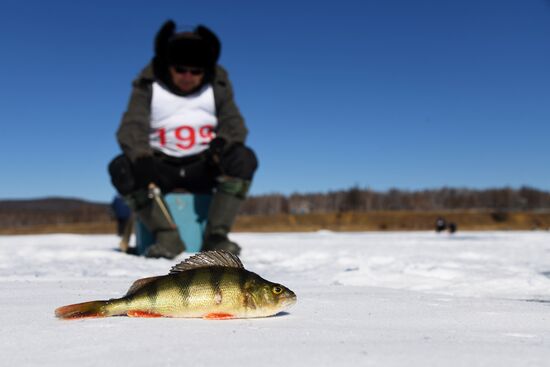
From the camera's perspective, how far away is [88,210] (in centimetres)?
7131

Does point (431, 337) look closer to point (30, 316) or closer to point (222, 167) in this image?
point (30, 316)

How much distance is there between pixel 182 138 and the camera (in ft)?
17.0

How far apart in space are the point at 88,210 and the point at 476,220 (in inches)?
1984

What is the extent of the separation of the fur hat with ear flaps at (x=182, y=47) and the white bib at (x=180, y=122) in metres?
0.26

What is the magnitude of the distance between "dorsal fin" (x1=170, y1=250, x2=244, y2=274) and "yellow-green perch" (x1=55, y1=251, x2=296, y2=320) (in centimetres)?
4

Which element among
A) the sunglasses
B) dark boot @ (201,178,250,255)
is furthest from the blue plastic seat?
the sunglasses

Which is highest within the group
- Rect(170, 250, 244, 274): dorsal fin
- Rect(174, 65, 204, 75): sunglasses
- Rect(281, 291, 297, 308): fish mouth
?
Rect(174, 65, 204, 75): sunglasses

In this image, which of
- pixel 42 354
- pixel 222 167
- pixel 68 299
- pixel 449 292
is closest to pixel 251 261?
pixel 222 167

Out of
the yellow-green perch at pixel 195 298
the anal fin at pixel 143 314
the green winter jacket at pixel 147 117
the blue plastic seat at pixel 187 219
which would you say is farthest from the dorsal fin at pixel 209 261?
the blue plastic seat at pixel 187 219

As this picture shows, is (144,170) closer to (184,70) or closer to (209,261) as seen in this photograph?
(184,70)

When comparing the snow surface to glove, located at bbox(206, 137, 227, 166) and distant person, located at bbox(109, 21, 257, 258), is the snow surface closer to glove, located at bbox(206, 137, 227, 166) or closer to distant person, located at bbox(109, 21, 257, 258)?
distant person, located at bbox(109, 21, 257, 258)

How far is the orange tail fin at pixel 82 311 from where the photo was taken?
A: 177cm

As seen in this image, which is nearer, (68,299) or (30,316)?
(30,316)

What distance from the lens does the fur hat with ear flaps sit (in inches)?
197
